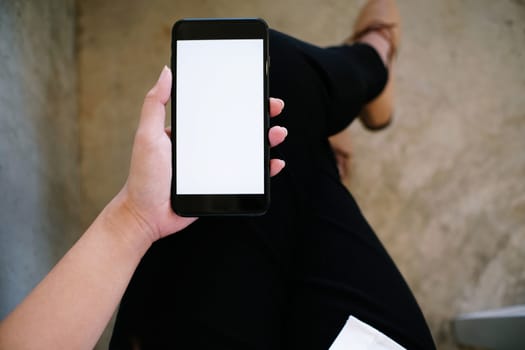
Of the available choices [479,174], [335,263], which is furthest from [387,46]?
[335,263]

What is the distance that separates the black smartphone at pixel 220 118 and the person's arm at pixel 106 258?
0.02 meters

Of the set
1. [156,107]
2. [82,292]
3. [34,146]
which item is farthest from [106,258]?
[34,146]

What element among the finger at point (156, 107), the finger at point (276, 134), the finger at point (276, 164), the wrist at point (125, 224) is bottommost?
the wrist at point (125, 224)

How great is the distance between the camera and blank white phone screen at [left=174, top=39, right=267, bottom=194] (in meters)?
0.49

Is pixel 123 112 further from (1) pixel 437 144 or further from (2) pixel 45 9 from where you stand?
(1) pixel 437 144

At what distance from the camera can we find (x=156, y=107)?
46 cm

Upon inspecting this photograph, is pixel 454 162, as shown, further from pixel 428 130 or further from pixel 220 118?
pixel 220 118

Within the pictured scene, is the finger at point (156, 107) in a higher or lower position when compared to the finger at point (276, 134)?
higher

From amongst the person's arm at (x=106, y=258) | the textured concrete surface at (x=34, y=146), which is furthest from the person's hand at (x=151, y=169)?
the textured concrete surface at (x=34, y=146)

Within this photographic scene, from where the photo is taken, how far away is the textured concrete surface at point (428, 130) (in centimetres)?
93

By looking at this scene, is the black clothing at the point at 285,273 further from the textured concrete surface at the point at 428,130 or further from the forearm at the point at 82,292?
the textured concrete surface at the point at 428,130

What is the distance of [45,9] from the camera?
2.53ft

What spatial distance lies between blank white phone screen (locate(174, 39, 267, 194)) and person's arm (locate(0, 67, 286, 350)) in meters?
0.03

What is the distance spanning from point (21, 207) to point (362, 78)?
0.63 m
